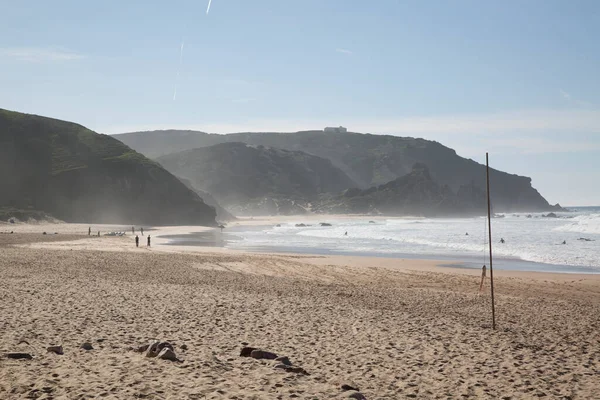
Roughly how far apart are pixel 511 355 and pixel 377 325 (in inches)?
124

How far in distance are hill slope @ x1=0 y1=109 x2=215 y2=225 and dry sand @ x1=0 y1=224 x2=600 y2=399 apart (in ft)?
209

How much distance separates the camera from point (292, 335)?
10.8 m

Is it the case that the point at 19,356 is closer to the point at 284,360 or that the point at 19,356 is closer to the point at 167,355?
the point at 167,355

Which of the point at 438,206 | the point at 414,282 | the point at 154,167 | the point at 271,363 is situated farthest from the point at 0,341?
the point at 438,206

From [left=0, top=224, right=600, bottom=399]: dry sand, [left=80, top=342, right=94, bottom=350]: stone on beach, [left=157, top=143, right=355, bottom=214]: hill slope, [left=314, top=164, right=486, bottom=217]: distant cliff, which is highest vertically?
[left=157, top=143, right=355, bottom=214]: hill slope

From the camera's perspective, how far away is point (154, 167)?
96500 millimetres

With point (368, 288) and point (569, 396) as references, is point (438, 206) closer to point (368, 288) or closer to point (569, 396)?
point (368, 288)

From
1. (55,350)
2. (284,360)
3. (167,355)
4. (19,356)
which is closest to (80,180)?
(55,350)

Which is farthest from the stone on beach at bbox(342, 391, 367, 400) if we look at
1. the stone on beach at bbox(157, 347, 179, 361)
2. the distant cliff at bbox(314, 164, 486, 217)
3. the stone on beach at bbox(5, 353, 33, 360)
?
the distant cliff at bbox(314, 164, 486, 217)

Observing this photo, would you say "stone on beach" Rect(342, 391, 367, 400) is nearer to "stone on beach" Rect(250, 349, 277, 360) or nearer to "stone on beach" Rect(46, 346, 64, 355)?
"stone on beach" Rect(250, 349, 277, 360)

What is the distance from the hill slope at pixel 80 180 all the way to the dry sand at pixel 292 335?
63699mm

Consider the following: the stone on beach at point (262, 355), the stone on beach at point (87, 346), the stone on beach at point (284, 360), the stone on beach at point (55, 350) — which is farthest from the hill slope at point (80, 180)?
the stone on beach at point (284, 360)

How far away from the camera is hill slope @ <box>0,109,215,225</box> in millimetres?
79000

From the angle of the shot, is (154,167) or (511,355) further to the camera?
(154,167)
